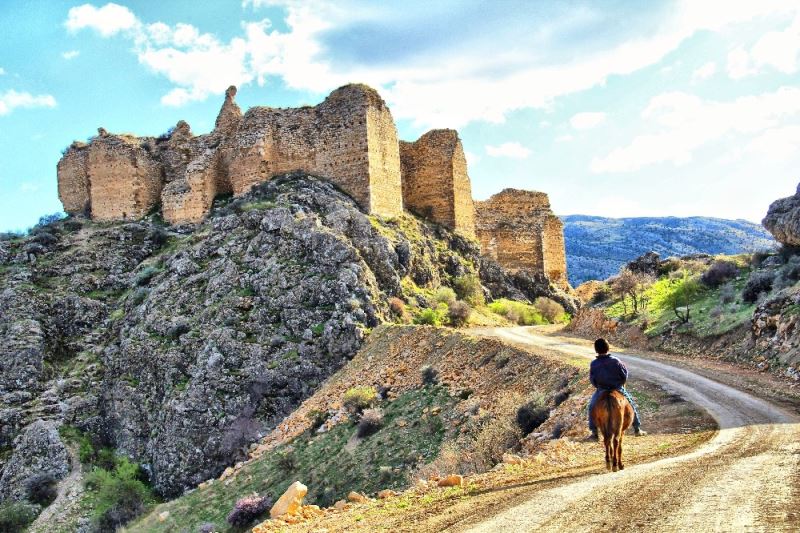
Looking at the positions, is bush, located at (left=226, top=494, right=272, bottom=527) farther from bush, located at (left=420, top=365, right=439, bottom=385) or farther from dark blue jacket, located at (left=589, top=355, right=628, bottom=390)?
dark blue jacket, located at (left=589, top=355, right=628, bottom=390)

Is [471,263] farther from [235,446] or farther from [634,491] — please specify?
[634,491]

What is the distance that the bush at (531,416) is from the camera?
519 inches

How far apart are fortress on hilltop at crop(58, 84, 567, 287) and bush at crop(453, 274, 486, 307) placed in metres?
4.21

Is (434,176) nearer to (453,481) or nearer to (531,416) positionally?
(531,416)

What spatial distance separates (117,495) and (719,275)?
2366 centimetres

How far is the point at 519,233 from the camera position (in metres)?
40.1

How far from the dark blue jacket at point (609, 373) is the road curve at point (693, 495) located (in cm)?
107

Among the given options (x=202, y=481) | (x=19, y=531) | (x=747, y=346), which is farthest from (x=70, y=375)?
(x=747, y=346)

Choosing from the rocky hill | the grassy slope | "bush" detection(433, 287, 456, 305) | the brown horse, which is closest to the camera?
the brown horse

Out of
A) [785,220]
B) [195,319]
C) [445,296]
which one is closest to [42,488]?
[195,319]

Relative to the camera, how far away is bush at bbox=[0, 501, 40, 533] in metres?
21.5

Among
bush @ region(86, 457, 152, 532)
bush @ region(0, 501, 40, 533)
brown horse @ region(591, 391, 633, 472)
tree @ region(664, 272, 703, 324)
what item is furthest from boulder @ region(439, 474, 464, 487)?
bush @ region(0, 501, 40, 533)

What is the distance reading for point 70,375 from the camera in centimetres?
2769

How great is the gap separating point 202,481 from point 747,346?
16.7m
